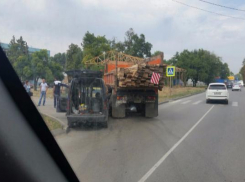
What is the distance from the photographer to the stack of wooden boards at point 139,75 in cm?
1120

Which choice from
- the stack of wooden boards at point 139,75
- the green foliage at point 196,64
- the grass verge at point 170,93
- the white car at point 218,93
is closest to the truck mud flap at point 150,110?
the stack of wooden boards at point 139,75

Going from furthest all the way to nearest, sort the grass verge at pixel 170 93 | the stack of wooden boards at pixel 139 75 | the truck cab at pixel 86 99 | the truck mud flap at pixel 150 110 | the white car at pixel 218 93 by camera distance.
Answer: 1. the grass verge at pixel 170 93
2. the white car at pixel 218 93
3. the truck mud flap at pixel 150 110
4. the stack of wooden boards at pixel 139 75
5. the truck cab at pixel 86 99

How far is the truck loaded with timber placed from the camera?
11312 mm

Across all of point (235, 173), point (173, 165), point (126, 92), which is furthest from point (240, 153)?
point (126, 92)

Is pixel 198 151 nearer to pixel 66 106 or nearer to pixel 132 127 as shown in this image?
pixel 132 127

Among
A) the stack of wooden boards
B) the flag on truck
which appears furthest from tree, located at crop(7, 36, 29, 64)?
the flag on truck

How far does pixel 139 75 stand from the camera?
11.2 meters

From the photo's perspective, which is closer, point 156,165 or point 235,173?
point 235,173

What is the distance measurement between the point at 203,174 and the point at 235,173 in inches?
24.9

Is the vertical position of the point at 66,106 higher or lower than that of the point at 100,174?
higher

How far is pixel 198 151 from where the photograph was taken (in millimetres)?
6934

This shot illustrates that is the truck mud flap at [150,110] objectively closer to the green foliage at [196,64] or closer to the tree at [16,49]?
the tree at [16,49]

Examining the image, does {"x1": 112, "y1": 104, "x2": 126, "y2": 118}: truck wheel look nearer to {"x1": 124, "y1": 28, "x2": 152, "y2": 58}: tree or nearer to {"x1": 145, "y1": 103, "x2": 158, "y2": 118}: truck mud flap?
{"x1": 145, "y1": 103, "x2": 158, "y2": 118}: truck mud flap

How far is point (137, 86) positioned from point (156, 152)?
5129 mm
